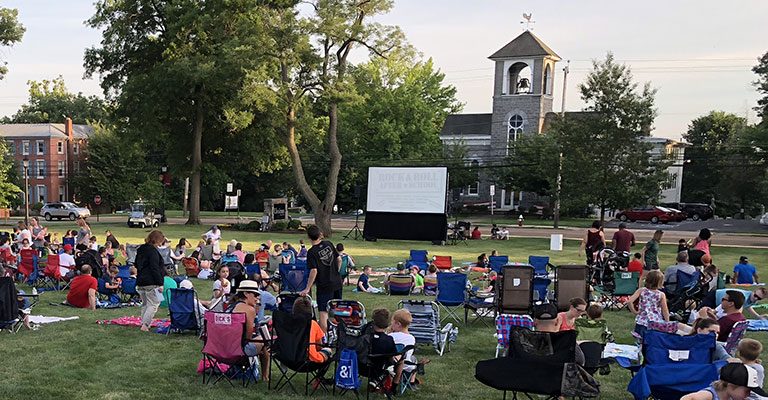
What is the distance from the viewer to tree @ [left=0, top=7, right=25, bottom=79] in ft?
116

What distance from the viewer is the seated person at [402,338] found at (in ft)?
22.9

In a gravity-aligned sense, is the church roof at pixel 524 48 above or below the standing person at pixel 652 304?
above

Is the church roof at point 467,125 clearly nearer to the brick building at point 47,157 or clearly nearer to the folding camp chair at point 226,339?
the brick building at point 47,157

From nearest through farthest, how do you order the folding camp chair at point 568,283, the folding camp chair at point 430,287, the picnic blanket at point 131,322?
the picnic blanket at point 131,322
the folding camp chair at point 568,283
the folding camp chair at point 430,287

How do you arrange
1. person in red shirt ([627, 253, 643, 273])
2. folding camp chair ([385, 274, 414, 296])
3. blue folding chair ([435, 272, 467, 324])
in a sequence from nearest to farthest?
blue folding chair ([435, 272, 467, 324]), person in red shirt ([627, 253, 643, 273]), folding camp chair ([385, 274, 414, 296])

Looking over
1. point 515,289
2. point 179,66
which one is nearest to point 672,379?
point 515,289

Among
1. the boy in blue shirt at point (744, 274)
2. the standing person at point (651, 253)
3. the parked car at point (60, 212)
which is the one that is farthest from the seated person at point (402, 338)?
the parked car at point (60, 212)

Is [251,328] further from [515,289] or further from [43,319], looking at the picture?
[43,319]

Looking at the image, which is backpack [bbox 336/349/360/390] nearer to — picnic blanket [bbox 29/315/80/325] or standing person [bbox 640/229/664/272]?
picnic blanket [bbox 29/315/80/325]

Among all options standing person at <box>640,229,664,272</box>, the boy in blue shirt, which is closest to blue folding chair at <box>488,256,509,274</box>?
standing person at <box>640,229,664,272</box>

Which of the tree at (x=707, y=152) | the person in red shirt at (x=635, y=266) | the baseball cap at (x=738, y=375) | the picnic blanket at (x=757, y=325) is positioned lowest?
the picnic blanket at (x=757, y=325)

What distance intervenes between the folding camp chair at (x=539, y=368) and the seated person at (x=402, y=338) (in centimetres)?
122

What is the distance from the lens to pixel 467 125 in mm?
62844

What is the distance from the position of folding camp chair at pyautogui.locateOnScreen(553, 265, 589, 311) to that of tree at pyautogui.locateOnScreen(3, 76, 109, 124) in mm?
85589
